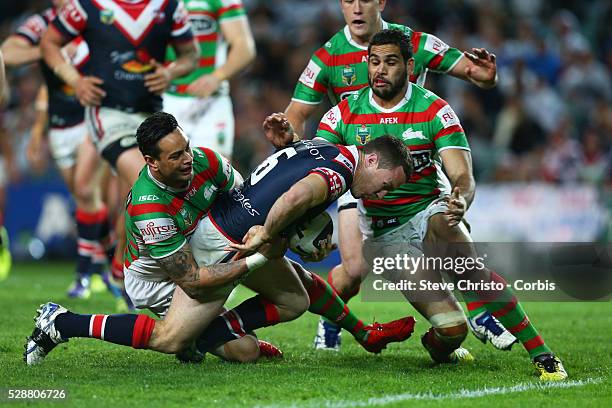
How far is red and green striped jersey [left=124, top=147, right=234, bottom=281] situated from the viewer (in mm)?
6309

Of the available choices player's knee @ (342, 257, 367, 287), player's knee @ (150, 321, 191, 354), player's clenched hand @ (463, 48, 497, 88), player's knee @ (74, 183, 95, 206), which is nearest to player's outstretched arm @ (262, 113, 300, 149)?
player's knee @ (342, 257, 367, 287)

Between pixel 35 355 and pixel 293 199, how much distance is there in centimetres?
196

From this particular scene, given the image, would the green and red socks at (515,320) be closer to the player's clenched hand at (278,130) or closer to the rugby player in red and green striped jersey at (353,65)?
the rugby player in red and green striped jersey at (353,65)

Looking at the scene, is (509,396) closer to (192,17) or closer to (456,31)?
(192,17)

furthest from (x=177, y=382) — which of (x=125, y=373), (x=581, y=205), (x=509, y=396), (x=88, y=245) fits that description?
(x=581, y=205)

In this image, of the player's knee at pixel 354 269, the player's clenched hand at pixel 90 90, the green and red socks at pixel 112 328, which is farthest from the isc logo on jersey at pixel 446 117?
the player's clenched hand at pixel 90 90

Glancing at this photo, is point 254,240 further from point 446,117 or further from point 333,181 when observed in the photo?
point 446,117

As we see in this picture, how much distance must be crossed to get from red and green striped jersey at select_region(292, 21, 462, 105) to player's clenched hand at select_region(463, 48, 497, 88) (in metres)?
0.16

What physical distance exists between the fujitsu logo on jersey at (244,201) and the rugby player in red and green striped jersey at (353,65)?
116 cm

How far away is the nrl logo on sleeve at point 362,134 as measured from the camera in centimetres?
705

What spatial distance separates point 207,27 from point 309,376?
542cm

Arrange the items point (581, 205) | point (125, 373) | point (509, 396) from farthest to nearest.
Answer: point (581, 205) < point (125, 373) < point (509, 396)

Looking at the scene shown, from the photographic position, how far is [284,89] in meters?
18.0

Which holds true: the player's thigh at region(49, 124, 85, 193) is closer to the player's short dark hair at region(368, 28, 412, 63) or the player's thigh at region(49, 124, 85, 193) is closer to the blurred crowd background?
the blurred crowd background
